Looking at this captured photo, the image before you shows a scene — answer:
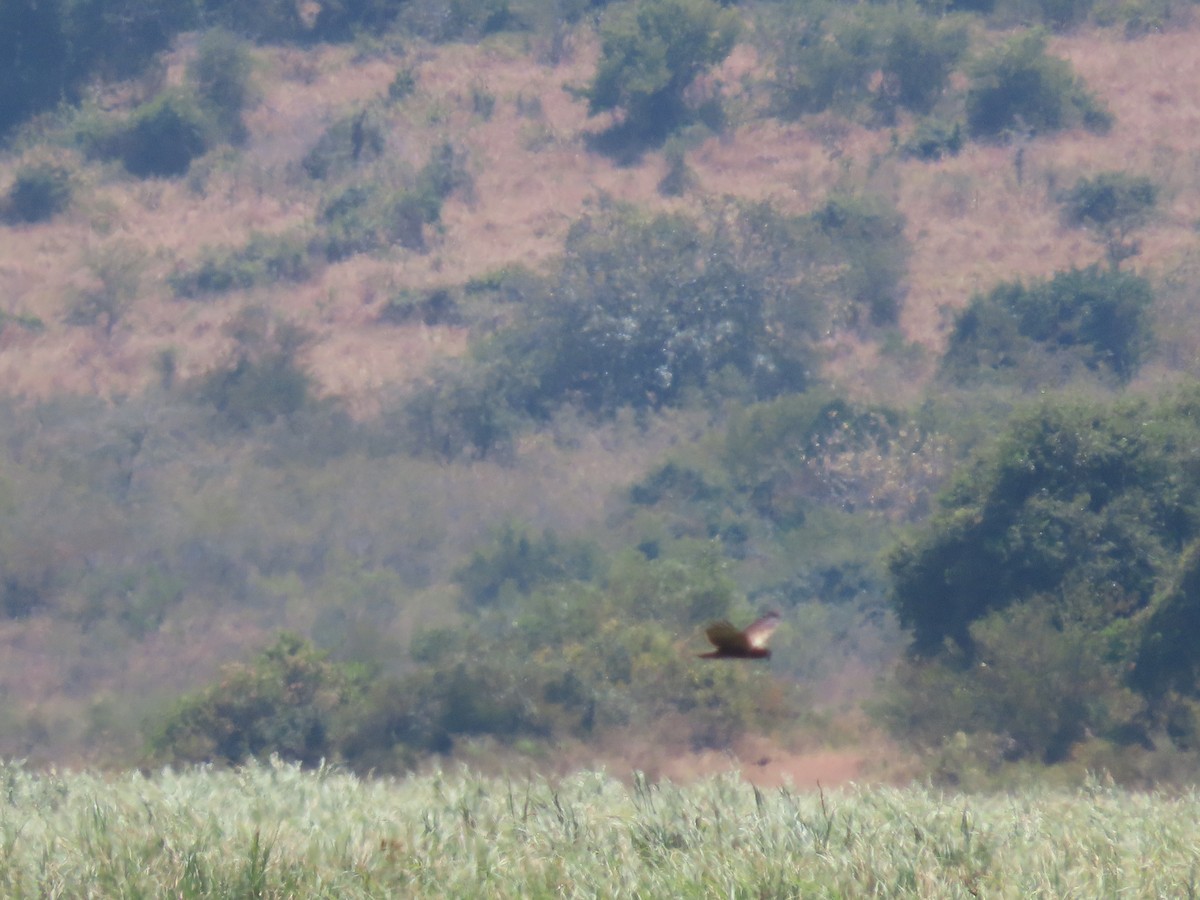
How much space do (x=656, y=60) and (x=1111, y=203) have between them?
46.2 ft

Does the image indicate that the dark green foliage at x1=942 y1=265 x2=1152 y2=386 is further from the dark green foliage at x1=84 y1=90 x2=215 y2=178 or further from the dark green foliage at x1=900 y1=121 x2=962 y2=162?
the dark green foliage at x1=84 y1=90 x2=215 y2=178

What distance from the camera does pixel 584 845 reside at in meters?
6.14

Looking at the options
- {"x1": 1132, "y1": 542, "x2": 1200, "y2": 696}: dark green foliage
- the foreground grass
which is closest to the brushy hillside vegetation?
{"x1": 1132, "y1": 542, "x2": 1200, "y2": 696}: dark green foliage

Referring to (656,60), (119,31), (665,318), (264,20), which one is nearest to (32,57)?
(119,31)

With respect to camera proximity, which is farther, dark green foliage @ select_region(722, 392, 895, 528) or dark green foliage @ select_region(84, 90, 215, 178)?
dark green foliage @ select_region(84, 90, 215, 178)

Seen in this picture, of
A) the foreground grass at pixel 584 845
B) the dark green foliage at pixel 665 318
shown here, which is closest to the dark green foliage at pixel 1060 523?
the foreground grass at pixel 584 845

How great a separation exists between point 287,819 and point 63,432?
2687 centimetres

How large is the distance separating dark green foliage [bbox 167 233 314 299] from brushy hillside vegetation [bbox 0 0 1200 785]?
0.15 m

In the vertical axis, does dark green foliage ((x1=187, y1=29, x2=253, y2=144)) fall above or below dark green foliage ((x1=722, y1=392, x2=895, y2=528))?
above

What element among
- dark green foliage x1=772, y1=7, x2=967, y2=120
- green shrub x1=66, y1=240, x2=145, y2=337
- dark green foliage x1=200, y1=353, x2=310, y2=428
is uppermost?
dark green foliage x1=772, y1=7, x2=967, y2=120

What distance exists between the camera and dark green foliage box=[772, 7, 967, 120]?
40.4m

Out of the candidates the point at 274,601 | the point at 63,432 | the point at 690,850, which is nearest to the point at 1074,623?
the point at 690,850

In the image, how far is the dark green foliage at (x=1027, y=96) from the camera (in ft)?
127

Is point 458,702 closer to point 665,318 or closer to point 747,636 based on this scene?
point 747,636
